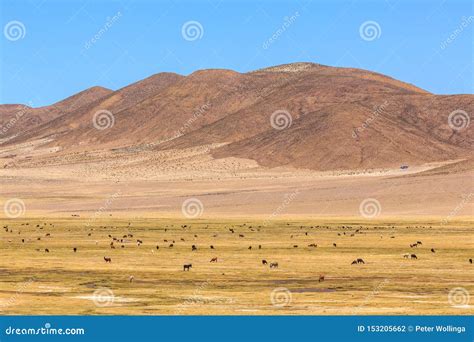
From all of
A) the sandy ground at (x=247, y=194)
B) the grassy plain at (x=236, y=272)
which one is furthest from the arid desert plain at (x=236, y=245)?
the sandy ground at (x=247, y=194)

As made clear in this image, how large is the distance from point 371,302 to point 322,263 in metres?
15.9

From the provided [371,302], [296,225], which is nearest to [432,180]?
[296,225]

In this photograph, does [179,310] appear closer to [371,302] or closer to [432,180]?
[371,302]

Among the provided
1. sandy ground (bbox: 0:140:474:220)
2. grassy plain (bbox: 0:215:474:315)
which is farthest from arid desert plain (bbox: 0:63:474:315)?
sandy ground (bbox: 0:140:474:220)

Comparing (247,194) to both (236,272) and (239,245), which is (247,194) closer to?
(239,245)

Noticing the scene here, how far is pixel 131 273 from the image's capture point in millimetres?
44125

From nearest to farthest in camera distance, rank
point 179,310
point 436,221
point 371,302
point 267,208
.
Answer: point 179,310 → point 371,302 → point 436,221 → point 267,208

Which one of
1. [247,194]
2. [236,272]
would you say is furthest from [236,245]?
[247,194]

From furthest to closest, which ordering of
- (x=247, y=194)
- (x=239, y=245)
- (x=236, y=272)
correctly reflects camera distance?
1. (x=247, y=194)
2. (x=239, y=245)
3. (x=236, y=272)

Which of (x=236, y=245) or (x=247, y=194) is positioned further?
(x=247, y=194)

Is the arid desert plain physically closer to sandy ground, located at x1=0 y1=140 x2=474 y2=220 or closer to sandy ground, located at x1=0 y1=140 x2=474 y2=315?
sandy ground, located at x1=0 y1=140 x2=474 y2=315

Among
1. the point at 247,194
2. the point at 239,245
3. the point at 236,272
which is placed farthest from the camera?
the point at 247,194

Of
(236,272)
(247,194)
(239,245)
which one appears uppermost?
(247,194)

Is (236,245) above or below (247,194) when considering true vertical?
below
